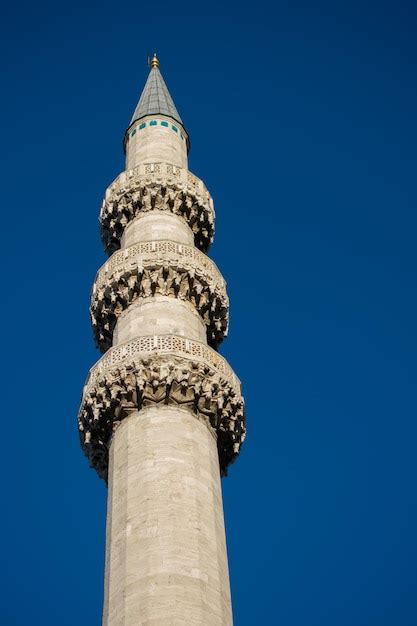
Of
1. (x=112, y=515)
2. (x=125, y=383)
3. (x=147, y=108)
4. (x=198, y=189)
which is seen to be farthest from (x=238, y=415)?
(x=147, y=108)

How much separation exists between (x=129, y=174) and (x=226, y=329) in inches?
242

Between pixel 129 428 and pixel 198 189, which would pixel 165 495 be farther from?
pixel 198 189

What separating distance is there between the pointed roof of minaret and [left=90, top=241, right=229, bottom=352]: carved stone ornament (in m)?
9.83

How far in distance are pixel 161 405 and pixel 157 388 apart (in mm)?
385

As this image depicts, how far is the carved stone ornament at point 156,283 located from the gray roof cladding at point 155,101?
9820 millimetres

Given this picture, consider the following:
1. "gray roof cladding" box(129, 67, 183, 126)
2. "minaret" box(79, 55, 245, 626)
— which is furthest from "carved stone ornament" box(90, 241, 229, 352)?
"gray roof cladding" box(129, 67, 183, 126)

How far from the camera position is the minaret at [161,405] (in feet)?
55.5

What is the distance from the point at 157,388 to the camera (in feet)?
66.8

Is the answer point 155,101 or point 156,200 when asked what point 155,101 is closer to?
point 155,101

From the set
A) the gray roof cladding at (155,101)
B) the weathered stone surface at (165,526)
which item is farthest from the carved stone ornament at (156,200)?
the weathered stone surface at (165,526)

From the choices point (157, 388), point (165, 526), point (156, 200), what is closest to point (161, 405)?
point (157, 388)

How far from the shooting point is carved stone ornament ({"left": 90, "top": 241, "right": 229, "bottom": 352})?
23.7m

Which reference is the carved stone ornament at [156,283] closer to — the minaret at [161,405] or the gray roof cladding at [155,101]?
the minaret at [161,405]

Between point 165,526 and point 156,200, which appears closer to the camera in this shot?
point 165,526
